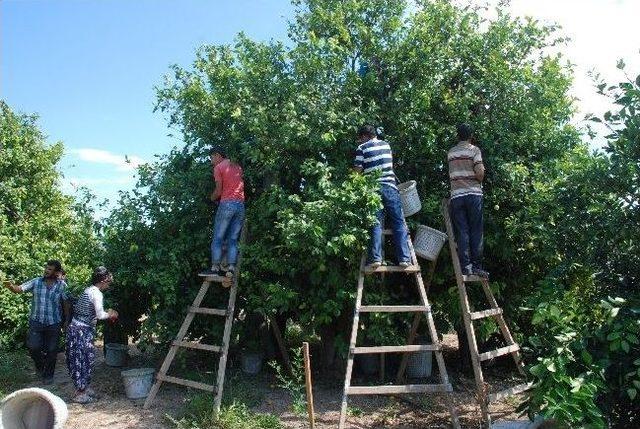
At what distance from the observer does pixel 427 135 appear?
24.8ft

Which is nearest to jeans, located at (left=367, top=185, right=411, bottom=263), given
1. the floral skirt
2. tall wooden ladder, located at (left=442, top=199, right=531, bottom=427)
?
tall wooden ladder, located at (left=442, top=199, right=531, bottom=427)

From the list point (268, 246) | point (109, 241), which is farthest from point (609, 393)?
point (109, 241)

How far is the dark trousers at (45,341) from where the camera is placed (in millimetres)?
8617

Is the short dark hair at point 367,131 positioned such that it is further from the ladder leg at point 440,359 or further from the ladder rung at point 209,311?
the ladder rung at point 209,311

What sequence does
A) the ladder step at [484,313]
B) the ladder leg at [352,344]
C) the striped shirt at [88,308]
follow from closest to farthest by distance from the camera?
the ladder leg at [352,344], the ladder step at [484,313], the striped shirt at [88,308]

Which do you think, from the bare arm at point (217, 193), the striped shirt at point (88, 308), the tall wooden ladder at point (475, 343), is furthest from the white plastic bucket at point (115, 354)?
the tall wooden ladder at point (475, 343)

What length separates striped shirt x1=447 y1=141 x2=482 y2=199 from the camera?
6918 mm

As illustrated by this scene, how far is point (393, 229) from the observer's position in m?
6.98

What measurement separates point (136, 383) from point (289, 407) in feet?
7.11

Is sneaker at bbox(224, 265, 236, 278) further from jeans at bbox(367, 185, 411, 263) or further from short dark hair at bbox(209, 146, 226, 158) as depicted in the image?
jeans at bbox(367, 185, 411, 263)

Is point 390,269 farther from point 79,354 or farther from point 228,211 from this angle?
point 79,354

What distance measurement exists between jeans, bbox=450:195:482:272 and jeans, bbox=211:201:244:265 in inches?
111

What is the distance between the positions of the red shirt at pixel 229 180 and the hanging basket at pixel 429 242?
2.42 metres

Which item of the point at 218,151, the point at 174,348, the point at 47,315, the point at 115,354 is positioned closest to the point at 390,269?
the point at 218,151
